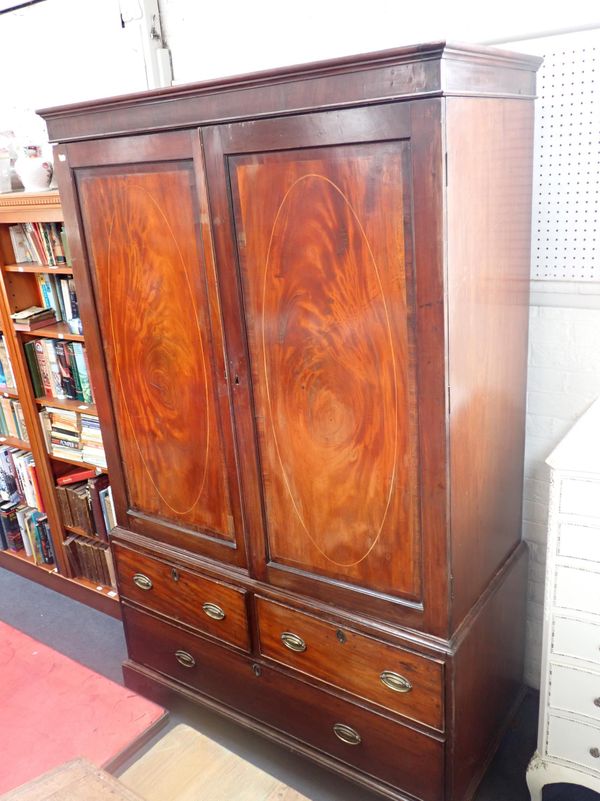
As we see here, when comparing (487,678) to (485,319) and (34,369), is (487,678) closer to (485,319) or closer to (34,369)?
(485,319)

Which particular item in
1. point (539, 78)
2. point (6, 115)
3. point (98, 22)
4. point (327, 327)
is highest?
point (98, 22)

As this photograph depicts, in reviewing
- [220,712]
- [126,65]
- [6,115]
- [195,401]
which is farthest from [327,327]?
[6,115]

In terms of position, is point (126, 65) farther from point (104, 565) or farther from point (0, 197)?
point (104, 565)

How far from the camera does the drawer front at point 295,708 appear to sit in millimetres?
1806

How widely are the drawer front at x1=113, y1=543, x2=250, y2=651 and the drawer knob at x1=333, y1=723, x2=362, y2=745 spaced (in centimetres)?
34

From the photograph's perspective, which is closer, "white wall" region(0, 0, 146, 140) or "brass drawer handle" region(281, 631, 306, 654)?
"brass drawer handle" region(281, 631, 306, 654)

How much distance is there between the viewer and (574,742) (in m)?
1.74

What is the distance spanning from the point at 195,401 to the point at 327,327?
525 millimetres

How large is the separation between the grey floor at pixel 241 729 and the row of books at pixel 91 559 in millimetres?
151

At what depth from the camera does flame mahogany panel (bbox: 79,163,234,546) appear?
176cm

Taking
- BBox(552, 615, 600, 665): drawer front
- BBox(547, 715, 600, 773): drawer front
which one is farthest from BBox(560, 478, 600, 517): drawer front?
BBox(547, 715, 600, 773): drawer front

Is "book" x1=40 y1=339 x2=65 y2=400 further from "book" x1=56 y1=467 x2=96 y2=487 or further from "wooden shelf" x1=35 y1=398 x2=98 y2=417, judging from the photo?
"book" x1=56 y1=467 x2=96 y2=487

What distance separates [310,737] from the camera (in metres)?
2.01

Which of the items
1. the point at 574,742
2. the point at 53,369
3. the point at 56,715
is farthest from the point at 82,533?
the point at 574,742
